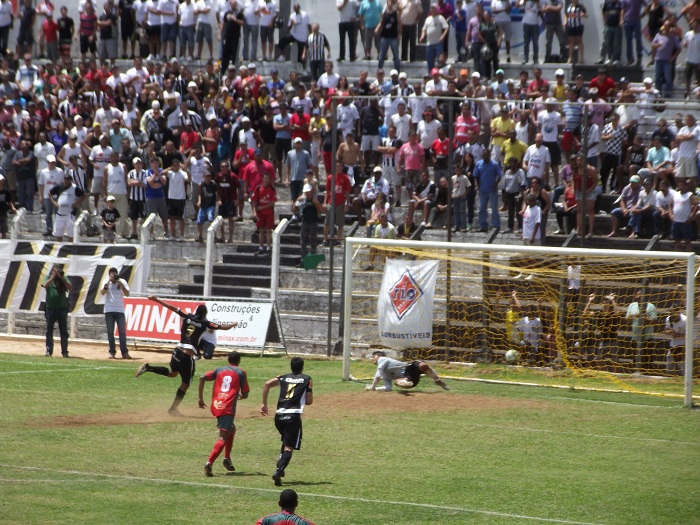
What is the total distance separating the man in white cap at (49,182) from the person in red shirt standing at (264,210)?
624 centimetres

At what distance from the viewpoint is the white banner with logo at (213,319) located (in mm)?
26781

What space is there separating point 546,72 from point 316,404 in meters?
16.3

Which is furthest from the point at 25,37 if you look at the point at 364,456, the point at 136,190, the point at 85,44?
the point at 364,456

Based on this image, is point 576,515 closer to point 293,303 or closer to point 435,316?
point 435,316

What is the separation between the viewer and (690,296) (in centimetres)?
2027

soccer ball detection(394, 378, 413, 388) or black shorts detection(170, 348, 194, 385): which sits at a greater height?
black shorts detection(170, 348, 194, 385)

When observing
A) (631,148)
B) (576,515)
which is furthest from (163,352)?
(576,515)

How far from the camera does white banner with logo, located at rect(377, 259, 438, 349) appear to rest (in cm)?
2308

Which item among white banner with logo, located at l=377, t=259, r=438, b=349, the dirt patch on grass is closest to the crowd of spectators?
white banner with logo, located at l=377, t=259, r=438, b=349

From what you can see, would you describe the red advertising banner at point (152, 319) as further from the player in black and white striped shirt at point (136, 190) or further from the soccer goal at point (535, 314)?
the soccer goal at point (535, 314)

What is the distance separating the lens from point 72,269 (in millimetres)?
29172

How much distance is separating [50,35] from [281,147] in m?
13.1

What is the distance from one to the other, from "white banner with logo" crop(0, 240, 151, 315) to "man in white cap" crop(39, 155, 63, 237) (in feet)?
9.08

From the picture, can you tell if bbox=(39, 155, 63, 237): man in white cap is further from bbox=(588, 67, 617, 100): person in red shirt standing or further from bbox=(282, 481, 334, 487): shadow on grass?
bbox=(282, 481, 334, 487): shadow on grass
